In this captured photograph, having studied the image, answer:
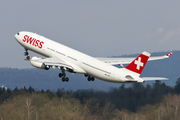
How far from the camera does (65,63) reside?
56688mm

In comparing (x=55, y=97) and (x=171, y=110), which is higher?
(x=55, y=97)

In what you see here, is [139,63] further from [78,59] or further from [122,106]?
[122,106]

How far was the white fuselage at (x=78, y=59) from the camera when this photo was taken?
50750 millimetres

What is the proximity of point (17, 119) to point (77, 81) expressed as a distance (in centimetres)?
9170

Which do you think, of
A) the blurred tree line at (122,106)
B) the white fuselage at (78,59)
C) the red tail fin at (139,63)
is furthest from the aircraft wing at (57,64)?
the blurred tree line at (122,106)

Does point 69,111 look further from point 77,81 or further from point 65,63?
point 77,81

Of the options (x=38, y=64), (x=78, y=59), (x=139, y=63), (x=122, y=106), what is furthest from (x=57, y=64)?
(x=122, y=106)

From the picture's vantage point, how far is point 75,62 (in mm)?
55375

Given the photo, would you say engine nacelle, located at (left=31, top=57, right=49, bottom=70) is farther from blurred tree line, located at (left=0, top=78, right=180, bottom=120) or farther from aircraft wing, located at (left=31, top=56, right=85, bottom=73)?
blurred tree line, located at (left=0, top=78, right=180, bottom=120)

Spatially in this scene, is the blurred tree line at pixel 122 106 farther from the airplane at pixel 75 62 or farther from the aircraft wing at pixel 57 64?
the aircraft wing at pixel 57 64

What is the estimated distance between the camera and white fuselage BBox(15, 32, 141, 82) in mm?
50750

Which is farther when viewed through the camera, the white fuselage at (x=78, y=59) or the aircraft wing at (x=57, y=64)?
the aircraft wing at (x=57, y=64)

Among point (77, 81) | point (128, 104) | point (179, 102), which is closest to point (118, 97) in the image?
point (128, 104)

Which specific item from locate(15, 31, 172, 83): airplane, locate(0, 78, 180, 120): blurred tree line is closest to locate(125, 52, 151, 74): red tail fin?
locate(15, 31, 172, 83): airplane
